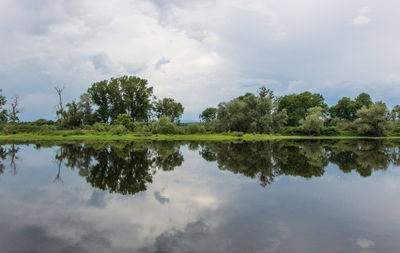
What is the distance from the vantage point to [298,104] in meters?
77.1

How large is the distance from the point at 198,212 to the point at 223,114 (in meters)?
47.9

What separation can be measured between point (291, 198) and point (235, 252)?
4128mm

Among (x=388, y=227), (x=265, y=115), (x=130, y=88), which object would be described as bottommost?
(x=388, y=227)

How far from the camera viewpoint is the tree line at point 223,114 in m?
51.3

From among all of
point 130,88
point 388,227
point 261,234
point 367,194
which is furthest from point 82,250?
point 130,88

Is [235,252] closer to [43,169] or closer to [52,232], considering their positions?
[52,232]

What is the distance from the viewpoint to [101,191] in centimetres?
825

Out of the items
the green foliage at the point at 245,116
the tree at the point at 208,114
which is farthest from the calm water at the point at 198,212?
the tree at the point at 208,114

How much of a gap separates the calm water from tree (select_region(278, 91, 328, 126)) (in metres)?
68.1

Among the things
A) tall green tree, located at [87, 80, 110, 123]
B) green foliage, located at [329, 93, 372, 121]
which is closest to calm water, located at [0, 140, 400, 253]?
tall green tree, located at [87, 80, 110, 123]

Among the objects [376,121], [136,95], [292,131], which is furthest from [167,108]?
[376,121]

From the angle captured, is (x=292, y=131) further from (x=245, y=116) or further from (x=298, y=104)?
(x=298, y=104)

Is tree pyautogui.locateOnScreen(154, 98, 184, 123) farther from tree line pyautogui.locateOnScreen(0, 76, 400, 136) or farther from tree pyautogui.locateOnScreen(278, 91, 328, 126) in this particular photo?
tree pyautogui.locateOnScreen(278, 91, 328, 126)

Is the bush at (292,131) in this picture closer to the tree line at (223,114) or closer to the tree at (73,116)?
the tree line at (223,114)
